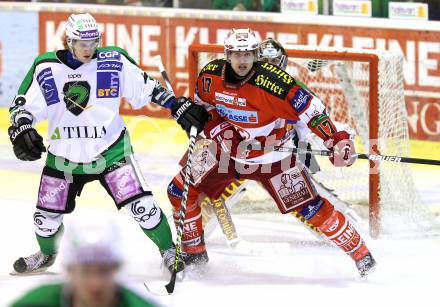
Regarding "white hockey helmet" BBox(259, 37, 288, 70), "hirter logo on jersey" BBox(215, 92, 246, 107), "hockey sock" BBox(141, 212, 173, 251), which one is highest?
"white hockey helmet" BBox(259, 37, 288, 70)

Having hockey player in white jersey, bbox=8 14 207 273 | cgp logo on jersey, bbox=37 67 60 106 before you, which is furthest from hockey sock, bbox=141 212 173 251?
cgp logo on jersey, bbox=37 67 60 106

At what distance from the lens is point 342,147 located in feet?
17.5

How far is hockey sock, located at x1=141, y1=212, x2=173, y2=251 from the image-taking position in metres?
5.43

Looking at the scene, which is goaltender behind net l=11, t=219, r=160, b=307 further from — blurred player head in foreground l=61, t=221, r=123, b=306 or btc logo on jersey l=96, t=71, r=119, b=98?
btc logo on jersey l=96, t=71, r=119, b=98

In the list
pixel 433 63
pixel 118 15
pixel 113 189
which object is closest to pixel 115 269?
pixel 113 189

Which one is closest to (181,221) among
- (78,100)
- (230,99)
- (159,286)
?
(159,286)

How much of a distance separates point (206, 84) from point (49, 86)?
0.69 m

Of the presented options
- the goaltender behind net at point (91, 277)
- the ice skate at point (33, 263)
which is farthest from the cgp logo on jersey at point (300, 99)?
the goaltender behind net at point (91, 277)

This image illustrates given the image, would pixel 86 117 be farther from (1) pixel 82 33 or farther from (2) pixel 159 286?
(2) pixel 159 286

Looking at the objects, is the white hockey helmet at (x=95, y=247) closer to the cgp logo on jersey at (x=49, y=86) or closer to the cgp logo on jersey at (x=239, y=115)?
the cgp logo on jersey at (x=49, y=86)

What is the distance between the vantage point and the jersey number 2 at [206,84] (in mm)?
5516

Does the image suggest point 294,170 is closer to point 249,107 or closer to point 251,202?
point 249,107

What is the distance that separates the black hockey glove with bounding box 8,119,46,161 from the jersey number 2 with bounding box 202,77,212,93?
77 cm

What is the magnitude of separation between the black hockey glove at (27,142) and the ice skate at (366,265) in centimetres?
147
